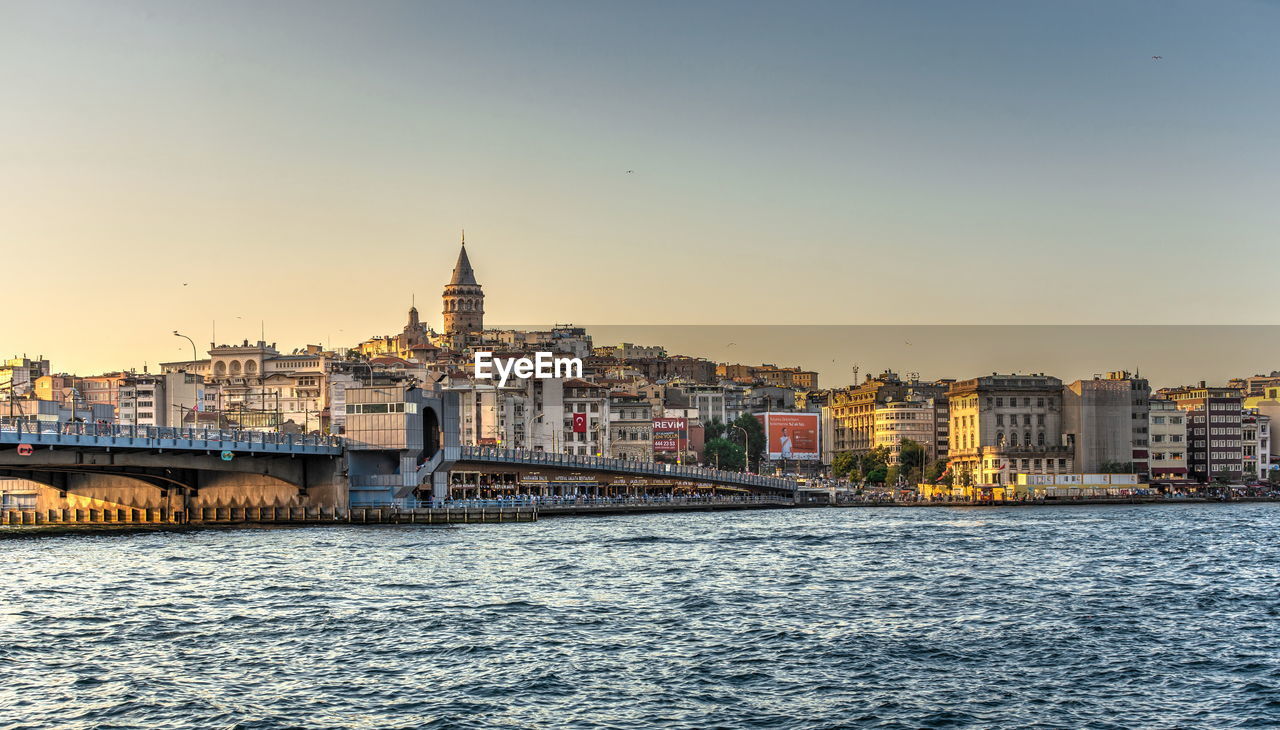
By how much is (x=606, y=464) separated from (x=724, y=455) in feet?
179

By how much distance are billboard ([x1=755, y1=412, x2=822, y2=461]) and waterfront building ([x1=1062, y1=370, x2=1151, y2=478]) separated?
41.0m

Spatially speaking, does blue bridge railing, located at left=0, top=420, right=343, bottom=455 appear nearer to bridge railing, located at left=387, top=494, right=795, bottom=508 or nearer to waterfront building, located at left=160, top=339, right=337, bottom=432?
bridge railing, located at left=387, top=494, right=795, bottom=508

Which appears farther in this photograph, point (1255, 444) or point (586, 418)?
point (1255, 444)

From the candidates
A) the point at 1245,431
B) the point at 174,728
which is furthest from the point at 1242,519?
the point at 174,728

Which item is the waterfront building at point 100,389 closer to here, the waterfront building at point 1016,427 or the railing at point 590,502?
the railing at point 590,502

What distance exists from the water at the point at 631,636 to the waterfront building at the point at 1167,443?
89505 mm

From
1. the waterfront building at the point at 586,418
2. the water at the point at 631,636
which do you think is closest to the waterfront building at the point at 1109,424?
the waterfront building at the point at 586,418

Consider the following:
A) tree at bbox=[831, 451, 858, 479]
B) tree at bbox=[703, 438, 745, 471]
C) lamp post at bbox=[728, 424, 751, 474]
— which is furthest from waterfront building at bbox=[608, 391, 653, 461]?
tree at bbox=[831, 451, 858, 479]

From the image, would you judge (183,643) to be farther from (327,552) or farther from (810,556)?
(810,556)

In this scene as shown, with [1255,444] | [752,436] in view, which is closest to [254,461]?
[1255,444]

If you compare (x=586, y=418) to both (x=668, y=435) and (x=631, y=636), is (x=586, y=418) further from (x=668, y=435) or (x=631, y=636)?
(x=631, y=636)

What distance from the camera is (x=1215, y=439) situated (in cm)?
15812

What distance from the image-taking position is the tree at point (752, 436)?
19400 cm

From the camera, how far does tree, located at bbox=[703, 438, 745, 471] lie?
176 meters
